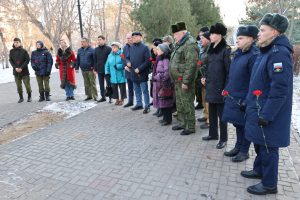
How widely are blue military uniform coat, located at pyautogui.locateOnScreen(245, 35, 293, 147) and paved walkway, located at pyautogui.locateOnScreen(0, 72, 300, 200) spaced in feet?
2.59

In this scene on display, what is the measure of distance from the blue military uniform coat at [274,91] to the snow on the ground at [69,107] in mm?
5490

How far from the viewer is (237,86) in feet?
13.1

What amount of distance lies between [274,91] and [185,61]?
251 centimetres

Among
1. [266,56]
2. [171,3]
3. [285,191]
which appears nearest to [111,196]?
[285,191]

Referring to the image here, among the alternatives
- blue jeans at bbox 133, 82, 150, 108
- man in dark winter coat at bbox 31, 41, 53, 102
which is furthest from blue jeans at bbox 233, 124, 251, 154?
man in dark winter coat at bbox 31, 41, 53, 102

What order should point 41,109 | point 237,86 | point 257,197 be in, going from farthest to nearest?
point 41,109 < point 237,86 < point 257,197

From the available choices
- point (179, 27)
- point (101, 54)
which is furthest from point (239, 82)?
point (101, 54)

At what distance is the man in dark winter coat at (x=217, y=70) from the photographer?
14.8 feet

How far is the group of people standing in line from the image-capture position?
9.94ft

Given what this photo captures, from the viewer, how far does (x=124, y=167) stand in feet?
13.9

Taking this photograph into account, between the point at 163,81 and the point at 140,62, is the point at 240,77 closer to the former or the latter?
the point at 163,81

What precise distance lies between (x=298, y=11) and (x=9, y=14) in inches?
922

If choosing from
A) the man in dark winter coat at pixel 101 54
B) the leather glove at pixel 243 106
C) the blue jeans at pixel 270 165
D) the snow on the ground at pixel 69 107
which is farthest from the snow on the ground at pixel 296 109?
the snow on the ground at pixel 69 107

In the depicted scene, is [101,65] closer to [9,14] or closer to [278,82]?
[278,82]
